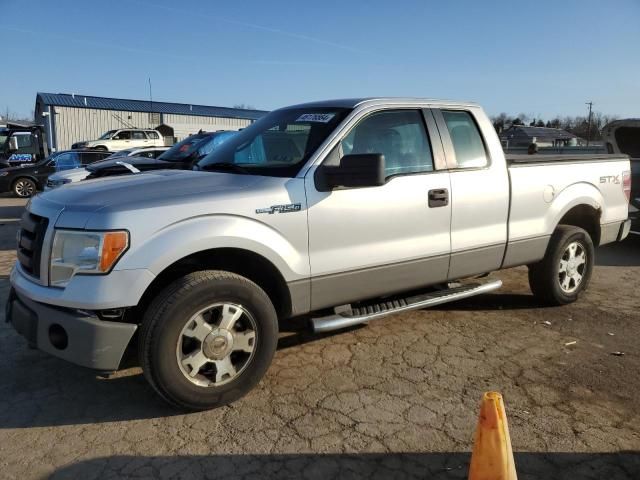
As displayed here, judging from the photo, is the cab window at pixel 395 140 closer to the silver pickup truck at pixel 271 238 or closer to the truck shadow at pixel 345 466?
the silver pickup truck at pixel 271 238

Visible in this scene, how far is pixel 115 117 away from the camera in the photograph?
151ft

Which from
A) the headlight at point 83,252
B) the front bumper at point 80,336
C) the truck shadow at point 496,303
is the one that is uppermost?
the headlight at point 83,252

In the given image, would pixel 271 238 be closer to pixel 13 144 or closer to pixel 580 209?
pixel 580 209

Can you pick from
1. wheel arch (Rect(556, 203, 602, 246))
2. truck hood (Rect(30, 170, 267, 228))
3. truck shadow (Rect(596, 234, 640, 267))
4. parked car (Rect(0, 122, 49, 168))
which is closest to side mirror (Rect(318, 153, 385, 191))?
truck hood (Rect(30, 170, 267, 228))

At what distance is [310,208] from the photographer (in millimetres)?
3541

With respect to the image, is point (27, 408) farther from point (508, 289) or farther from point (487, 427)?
point (508, 289)

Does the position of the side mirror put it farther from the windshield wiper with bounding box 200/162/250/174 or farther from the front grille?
the front grille

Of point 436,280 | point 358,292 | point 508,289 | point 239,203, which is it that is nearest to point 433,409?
point 358,292

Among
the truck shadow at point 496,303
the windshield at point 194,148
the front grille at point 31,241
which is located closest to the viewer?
the front grille at point 31,241

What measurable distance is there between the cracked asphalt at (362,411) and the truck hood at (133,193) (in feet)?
4.09

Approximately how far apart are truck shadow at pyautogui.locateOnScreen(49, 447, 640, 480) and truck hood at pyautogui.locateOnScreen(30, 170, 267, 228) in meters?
1.30

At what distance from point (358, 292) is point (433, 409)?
96 cm

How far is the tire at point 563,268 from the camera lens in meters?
5.12

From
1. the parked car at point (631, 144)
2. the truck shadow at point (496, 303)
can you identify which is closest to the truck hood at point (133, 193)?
the truck shadow at point (496, 303)
